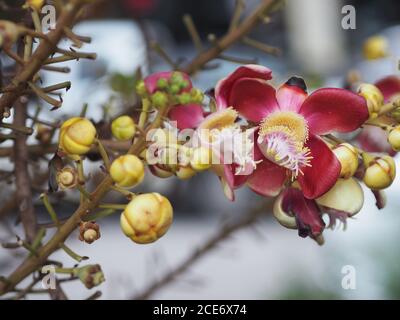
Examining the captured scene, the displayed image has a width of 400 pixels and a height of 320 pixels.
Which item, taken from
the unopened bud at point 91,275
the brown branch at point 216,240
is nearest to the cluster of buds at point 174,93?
the unopened bud at point 91,275

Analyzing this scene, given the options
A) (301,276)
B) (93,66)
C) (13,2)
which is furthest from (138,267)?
(13,2)

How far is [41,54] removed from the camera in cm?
38

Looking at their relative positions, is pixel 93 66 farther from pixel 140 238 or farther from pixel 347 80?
pixel 140 238

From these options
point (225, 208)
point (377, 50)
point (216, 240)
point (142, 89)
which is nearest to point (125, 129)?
point (142, 89)

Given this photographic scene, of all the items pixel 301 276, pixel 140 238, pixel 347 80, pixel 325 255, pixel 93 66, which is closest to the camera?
pixel 140 238

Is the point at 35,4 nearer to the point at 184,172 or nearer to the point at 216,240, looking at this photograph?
the point at 184,172

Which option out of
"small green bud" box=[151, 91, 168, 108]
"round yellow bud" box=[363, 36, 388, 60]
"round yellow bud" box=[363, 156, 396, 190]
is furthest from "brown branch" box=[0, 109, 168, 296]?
"round yellow bud" box=[363, 36, 388, 60]

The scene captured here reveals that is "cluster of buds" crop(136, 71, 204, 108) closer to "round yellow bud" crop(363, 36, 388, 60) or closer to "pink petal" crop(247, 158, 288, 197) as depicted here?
"pink petal" crop(247, 158, 288, 197)

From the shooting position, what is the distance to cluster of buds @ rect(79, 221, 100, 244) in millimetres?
388

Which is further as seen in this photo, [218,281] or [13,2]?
[218,281]

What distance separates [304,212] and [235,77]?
88 millimetres

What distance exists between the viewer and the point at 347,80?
0.63 m

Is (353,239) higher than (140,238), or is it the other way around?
(140,238)

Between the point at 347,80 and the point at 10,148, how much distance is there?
0.29 m
